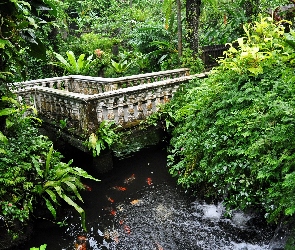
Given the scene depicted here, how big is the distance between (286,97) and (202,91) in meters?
2.28

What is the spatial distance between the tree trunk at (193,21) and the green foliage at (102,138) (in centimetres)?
512

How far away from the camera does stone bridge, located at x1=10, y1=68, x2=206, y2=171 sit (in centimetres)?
655

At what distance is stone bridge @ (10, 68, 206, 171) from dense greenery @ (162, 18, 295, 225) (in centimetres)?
109

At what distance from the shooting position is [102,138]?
6.56m

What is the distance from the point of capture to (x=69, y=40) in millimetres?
15336

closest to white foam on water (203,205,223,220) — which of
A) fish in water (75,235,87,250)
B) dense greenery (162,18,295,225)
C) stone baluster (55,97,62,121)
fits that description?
dense greenery (162,18,295,225)

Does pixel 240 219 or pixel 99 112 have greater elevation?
pixel 99 112

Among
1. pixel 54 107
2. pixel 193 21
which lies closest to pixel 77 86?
pixel 54 107

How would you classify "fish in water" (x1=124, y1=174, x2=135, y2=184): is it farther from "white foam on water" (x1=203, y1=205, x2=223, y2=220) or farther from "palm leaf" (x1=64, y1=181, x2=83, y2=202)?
"white foam on water" (x1=203, y1=205, x2=223, y2=220)

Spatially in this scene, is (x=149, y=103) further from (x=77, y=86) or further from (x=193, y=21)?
(x=193, y=21)

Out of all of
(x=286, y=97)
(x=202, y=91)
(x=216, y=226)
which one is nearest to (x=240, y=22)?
(x=202, y=91)

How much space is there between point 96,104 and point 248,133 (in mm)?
3334

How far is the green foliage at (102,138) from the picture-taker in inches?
252

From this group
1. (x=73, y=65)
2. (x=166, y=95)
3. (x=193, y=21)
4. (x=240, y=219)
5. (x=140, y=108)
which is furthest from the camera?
(x=73, y=65)
